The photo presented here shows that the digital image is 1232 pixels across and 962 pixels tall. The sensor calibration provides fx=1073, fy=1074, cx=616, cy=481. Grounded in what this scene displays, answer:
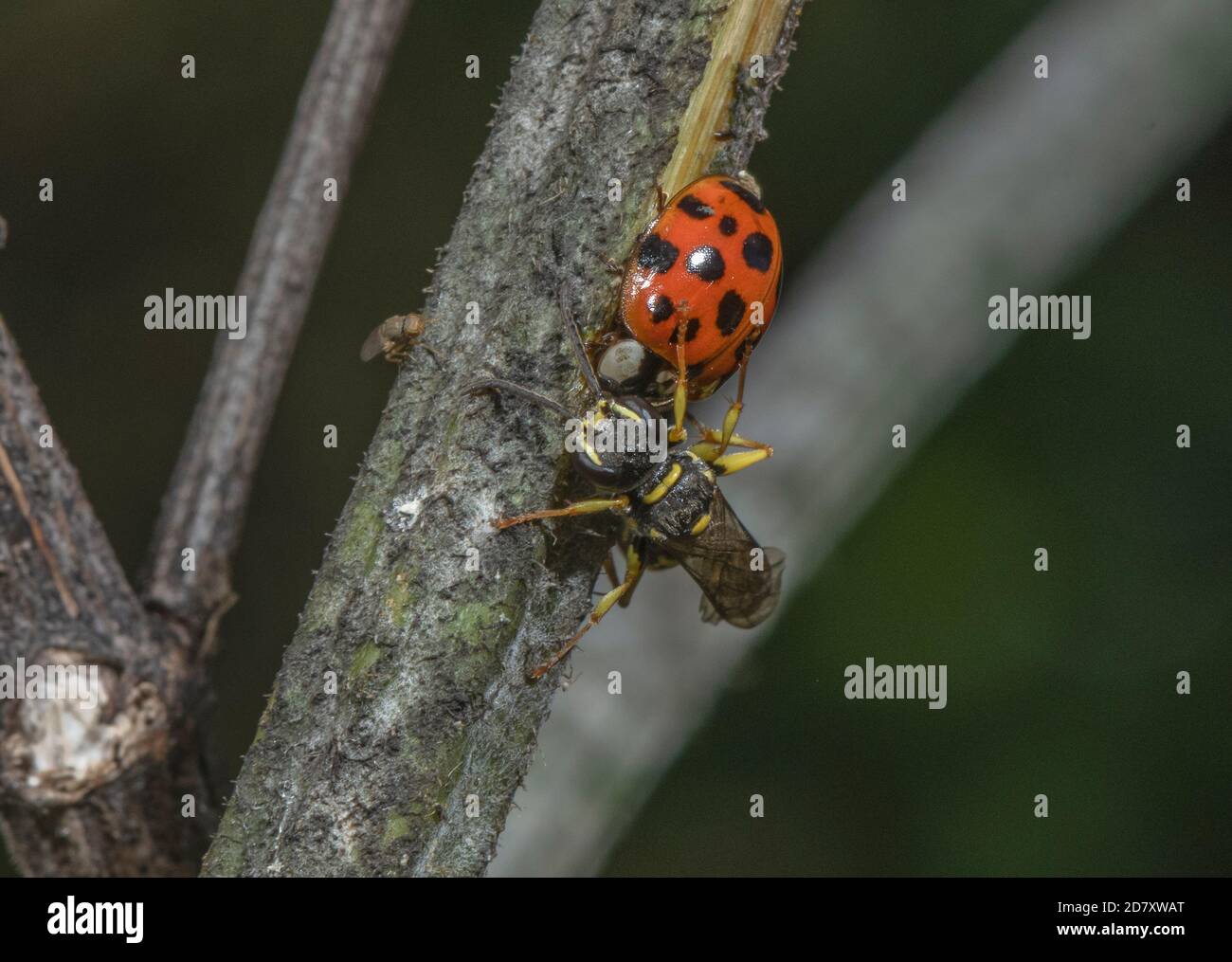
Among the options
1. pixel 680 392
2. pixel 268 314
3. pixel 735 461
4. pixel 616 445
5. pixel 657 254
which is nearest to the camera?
pixel 657 254

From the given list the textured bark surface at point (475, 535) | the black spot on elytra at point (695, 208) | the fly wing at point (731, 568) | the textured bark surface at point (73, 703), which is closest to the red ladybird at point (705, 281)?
the black spot on elytra at point (695, 208)

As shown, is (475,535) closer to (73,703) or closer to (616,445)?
(616,445)

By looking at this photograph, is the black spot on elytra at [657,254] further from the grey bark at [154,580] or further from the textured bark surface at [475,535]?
the grey bark at [154,580]

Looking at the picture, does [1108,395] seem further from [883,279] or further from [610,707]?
[610,707]

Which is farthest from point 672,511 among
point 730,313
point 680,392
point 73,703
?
point 73,703

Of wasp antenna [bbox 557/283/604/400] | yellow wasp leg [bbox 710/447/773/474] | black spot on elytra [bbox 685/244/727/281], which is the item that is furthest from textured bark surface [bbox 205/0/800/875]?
yellow wasp leg [bbox 710/447/773/474]

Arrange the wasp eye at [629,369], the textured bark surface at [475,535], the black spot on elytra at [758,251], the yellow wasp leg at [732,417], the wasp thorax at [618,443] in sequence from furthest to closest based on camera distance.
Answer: the yellow wasp leg at [732,417] < the black spot on elytra at [758,251] < the wasp eye at [629,369] < the wasp thorax at [618,443] < the textured bark surface at [475,535]
